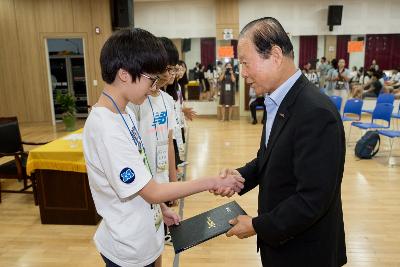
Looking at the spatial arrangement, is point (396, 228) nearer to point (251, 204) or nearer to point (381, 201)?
point (381, 201)

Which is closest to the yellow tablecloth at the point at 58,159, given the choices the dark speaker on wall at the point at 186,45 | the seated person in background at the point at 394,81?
the dark speaker on wall at the point at 186,45

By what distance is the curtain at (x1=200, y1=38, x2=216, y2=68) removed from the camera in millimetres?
10731

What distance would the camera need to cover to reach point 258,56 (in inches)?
51.9

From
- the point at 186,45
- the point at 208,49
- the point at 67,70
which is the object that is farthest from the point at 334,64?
the point at 67,70

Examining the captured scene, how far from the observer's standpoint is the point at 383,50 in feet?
35.2

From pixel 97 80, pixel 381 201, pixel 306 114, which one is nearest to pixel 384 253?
pixel 381 201

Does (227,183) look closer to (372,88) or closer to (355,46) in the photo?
(372,88)

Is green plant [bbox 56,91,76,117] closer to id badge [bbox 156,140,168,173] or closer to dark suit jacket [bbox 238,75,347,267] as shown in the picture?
id badge [bbox 156,140,168,173]

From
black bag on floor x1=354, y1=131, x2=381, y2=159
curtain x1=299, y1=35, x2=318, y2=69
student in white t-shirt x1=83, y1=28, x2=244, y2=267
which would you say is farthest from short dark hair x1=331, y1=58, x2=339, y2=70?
student in white t-shirt x1=83, y1=28, x2=244, y2=267

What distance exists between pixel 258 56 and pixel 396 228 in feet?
9.93

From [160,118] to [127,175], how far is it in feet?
3.70

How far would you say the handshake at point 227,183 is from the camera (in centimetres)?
152

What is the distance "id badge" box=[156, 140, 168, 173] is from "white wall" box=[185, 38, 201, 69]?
9.08 meters

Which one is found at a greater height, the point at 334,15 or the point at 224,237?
the point at 334,15
